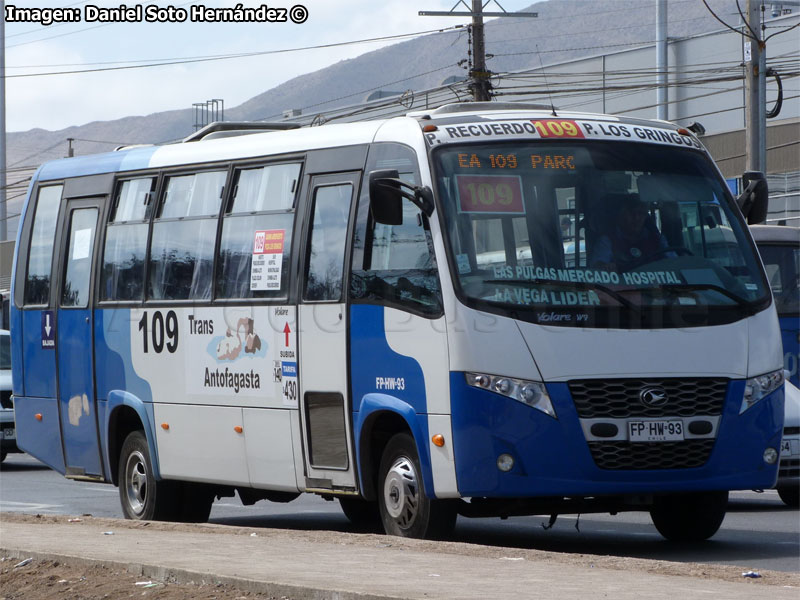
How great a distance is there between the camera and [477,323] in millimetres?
10031

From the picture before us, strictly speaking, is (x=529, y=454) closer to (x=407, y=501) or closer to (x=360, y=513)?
(x=407, y=501)

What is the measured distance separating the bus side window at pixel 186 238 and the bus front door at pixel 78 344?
1.16m

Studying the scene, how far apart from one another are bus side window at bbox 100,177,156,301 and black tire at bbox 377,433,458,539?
378 cm

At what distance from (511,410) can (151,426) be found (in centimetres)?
461

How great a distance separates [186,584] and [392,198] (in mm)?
3111

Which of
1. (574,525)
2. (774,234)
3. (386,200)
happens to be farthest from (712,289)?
(774,234)

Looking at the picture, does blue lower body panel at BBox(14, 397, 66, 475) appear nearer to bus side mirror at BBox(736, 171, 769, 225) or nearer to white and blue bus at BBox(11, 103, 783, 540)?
white and blue bus at BBox(11, 103, 783, 540)

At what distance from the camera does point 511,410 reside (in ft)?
32.7

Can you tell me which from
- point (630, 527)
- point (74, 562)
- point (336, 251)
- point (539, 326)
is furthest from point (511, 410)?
point (630, 527)

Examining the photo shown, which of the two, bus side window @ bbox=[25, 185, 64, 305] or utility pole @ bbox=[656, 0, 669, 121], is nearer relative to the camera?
bus side window @ bbox=[25, 185, 64, 305]

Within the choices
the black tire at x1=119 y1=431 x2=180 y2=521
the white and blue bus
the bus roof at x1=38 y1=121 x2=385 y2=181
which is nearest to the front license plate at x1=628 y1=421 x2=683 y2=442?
the white and blue bus

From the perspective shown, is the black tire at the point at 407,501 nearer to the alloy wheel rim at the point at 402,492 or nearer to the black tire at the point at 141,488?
the alloy wheel rim at the point at 402,492

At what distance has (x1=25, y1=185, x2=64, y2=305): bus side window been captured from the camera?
15.2m

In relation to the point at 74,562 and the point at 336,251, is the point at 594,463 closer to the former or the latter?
the point at 336,251
